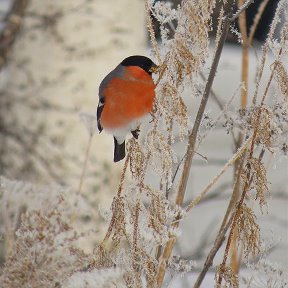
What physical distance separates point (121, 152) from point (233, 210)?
16 centimetres

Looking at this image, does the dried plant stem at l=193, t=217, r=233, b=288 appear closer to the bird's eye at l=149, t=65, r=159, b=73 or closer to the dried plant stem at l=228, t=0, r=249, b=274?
the dried plant stem at l=228, t=0, r=249, b=274

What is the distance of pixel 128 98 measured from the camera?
898 millimetres

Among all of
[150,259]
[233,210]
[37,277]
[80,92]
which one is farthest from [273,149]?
[80,92]

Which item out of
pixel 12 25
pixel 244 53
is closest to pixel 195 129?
pixel 244 53

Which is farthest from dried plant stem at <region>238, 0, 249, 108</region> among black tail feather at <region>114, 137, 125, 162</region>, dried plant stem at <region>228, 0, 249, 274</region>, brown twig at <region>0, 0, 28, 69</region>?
brown twig at <region>0, 0, 28, 69</region>

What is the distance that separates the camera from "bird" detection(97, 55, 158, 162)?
2.82ft

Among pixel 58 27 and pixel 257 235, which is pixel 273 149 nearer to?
pixel 257 235

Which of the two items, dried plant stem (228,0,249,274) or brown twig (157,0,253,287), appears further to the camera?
dried plant stem (228,0,249,274)

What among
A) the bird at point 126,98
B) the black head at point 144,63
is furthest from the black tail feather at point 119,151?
the black head at point 144,63

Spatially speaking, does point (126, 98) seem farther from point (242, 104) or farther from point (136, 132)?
point (242, 104)

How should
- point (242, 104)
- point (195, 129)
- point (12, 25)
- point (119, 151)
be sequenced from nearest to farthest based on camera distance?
point (195, 129) < point (119, 151) < point (242, 104) < point (12, 25)

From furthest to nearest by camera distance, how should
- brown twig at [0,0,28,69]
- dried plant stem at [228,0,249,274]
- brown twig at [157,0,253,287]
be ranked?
brown twig at [0,0,28,69], dried plant stem at [228,0,249,274], brown twig at [157,0,253,287]

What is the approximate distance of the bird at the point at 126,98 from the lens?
33.9 inches

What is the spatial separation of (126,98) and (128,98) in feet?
0.05
